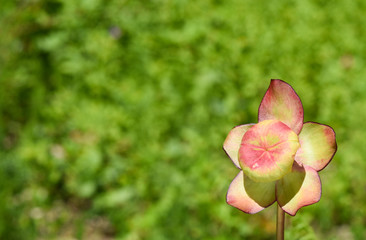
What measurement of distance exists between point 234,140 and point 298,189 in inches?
3.9

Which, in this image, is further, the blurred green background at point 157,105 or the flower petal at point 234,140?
the blurred green background at point 157,105

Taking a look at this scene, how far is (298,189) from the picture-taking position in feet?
1.67

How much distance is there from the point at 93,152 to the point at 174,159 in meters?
0.39

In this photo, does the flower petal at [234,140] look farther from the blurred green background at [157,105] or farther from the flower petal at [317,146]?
the blurred green background at [157,105]

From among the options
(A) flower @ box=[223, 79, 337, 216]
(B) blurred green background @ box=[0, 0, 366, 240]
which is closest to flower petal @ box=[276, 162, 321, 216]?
(A) flower @ box=[223, 79, 337, 216]

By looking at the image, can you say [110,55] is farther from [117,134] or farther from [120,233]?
[120,233]

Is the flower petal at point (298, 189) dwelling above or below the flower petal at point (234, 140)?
below

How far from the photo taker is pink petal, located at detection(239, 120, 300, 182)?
19.6 inches

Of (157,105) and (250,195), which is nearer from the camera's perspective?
(250,195)

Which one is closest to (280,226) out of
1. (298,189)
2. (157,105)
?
(298,189)

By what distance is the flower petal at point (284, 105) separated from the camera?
54 cm

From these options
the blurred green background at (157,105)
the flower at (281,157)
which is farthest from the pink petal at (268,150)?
the blurred green background at (157,105)

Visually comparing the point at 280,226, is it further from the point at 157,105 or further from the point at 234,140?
the point at 157,105

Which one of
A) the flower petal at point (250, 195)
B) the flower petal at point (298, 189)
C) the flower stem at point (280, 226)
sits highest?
the flower petal at point (250, 195)
